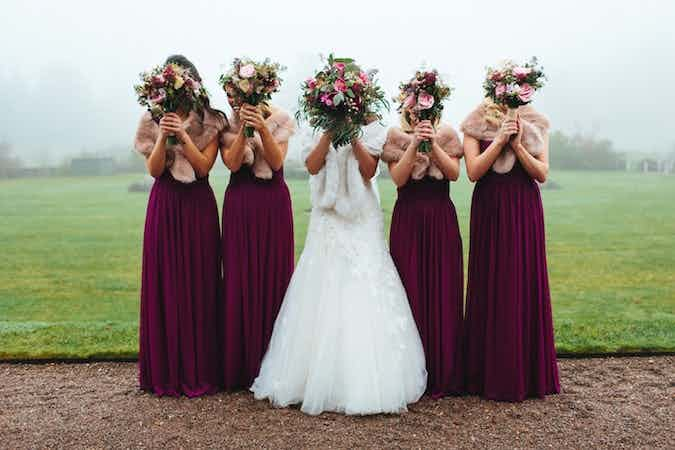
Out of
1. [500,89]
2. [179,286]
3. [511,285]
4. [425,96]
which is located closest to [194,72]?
[179,286]

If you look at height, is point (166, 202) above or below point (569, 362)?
above

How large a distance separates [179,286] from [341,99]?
2131mm

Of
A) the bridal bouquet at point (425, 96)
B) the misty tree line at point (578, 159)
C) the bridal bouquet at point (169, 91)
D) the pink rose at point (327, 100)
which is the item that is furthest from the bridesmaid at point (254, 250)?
the misty tree line at point (578, 159)

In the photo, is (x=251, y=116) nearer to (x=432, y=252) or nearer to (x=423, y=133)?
(x=423, y=133)

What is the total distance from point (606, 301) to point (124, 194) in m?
16.9

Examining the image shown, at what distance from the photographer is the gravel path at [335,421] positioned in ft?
15.8

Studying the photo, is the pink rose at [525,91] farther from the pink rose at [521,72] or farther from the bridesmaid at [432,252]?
the bridesmaid at [432,252]

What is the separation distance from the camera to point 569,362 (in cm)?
661

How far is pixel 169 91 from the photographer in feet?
17.2

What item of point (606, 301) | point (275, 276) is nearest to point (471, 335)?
point (275, 276)

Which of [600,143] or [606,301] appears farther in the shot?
[600,143]

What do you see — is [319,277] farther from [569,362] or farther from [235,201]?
[569,362]

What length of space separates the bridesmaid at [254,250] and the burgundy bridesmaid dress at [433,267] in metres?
1.01

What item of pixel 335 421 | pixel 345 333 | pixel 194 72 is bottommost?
pixel 335 421
